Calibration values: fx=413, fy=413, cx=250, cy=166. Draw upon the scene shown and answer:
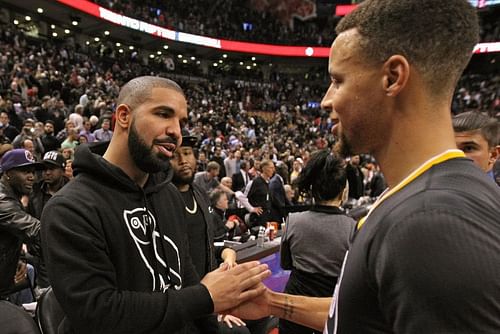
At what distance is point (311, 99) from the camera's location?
33375 millimetres

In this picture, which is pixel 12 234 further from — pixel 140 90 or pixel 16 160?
pixel 140 90

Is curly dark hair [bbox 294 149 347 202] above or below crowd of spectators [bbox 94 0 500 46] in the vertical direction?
below

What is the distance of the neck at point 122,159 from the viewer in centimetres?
183

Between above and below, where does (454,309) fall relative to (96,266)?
above

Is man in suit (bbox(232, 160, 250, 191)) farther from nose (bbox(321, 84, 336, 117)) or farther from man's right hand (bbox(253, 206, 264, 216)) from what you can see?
nose (bbox(321, 84, 336, 117))

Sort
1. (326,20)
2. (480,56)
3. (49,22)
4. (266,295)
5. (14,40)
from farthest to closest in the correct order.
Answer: (326,20) → (480,56) → (49,22) → (14,40) → (266,295)

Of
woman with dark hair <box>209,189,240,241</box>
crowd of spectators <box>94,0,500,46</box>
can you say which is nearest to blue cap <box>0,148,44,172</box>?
woman with dark hair <box>209,189,240,241</box>

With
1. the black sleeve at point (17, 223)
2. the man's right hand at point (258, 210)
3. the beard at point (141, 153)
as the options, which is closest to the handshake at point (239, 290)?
the beard at point (141, 153)

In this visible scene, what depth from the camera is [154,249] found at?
176cm

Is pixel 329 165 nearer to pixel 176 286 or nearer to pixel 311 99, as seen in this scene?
pixel 176 286

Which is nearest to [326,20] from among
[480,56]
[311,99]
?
[311,99]

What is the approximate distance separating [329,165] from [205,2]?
33166mm

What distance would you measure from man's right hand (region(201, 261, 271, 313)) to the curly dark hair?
3.60ft

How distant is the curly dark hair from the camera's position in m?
2.67
